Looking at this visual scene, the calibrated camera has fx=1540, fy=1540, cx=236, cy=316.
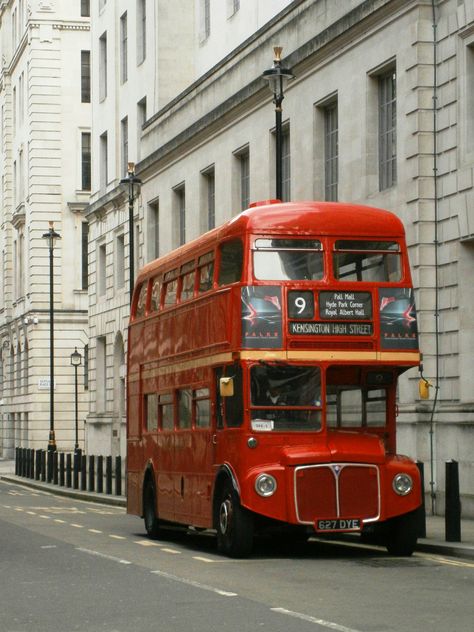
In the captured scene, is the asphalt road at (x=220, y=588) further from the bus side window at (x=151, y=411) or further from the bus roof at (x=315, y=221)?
the bus roof at (x=315, y=221)

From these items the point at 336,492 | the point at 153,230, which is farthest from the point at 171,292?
the point at 153,230

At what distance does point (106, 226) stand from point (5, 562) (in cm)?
3663

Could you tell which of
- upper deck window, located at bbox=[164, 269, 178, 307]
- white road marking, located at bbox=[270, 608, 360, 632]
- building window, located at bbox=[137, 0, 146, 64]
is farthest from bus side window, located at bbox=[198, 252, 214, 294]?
building window, located at bbox=[137, 0, 146, 64]

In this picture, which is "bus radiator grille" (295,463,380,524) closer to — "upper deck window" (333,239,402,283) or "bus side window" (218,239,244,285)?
"upper deck window" (333,239,402,283)

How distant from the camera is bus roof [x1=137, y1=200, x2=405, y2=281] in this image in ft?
60.5

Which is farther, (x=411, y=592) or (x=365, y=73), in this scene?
(x=365, y=73)

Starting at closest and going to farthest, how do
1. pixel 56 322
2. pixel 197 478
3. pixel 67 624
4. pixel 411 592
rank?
pixel 67 624 < pixel 411 592 < pixel 197 478 < pixel 56 322

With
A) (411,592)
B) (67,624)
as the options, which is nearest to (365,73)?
(411,592)

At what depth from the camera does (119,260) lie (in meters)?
52.4

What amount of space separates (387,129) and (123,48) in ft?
84.4

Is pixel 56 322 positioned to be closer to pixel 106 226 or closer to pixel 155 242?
pixel 106 226

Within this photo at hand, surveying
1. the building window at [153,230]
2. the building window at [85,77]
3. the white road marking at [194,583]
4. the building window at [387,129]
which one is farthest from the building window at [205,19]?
the white road marking at [194,583]

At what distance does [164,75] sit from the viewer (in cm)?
4794

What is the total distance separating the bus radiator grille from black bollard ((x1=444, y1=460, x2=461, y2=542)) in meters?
1.46
